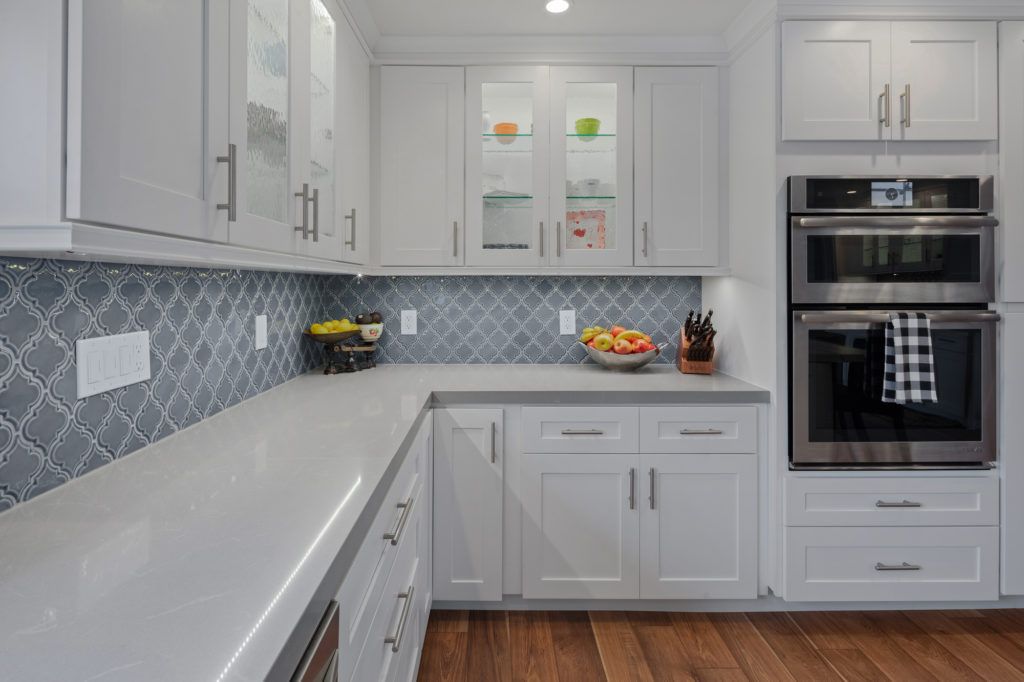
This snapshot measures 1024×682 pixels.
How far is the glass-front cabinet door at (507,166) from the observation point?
96.0 inches

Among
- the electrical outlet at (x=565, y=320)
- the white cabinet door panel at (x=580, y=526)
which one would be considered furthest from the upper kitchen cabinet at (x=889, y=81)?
the white cabinet door panel at (x=580, y=526)

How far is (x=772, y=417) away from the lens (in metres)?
2.11

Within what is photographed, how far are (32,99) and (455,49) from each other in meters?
1.99

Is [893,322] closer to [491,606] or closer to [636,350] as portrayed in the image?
[636,350]

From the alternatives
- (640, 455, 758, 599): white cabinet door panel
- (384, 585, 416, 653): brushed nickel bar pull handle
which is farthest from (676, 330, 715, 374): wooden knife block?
(384, 585, 416, 653): brushed nickel bar pull handle

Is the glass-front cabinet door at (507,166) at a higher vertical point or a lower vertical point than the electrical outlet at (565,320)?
higher

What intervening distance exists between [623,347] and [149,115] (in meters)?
1.95

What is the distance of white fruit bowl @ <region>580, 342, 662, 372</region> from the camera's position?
2467mm

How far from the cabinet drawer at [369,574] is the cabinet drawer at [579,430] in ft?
2.28

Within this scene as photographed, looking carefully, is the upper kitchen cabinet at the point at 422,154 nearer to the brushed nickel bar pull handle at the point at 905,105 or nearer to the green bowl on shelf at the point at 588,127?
the green bowl on shelf at the point at 588,127

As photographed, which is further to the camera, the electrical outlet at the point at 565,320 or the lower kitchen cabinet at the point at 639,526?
the electrical outlet at the point at 565,320

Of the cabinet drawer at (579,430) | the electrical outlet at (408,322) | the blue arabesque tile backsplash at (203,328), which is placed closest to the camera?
the blue arabesque tile backsplash at (203,328)

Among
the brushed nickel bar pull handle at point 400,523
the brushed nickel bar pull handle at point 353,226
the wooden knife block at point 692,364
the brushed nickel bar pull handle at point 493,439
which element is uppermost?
the brushed nickel bar pull handle at point 353,226

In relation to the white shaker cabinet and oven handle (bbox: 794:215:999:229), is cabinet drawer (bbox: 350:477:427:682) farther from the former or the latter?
oven handle (bbox: 794:215:999:229)
